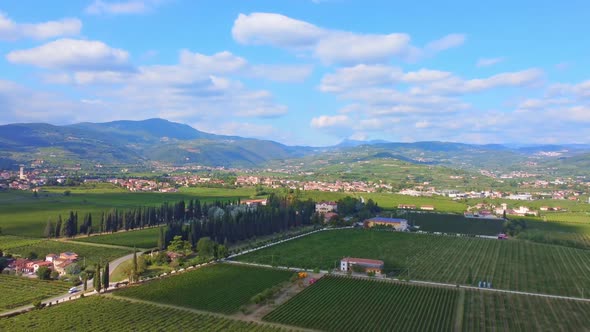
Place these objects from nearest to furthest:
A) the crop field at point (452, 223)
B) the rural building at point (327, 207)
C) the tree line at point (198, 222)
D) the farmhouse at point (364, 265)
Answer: the farmhouse at point (364, 265), the tree line at point (198, 222), the crop field at point (452, 223), the rural building at point (327, 207)

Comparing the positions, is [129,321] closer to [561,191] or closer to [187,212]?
[187,212]

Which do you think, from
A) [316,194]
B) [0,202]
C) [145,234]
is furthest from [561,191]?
[0,202]

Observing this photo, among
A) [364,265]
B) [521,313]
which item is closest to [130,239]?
[364,265]

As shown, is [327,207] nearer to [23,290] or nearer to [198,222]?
[198,222]

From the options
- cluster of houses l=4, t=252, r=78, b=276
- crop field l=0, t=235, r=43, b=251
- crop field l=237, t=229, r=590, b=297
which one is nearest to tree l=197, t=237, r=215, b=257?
crop field l=237, t=229, r=590, b=297

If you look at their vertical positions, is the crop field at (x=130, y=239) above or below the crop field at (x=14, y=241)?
below

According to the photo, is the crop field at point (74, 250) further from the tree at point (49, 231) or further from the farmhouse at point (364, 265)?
the farmhouse at point (364, 265)

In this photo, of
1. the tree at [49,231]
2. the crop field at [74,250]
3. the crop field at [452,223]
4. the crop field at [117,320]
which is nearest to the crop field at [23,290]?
the crop field at [117,320]
